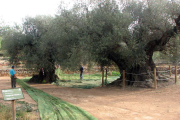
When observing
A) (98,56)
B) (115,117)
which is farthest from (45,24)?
(115,117)

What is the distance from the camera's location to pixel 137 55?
9812 mm

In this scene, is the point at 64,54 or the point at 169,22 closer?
the point at 169,22

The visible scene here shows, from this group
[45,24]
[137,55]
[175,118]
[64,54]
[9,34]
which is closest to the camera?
[175,118]

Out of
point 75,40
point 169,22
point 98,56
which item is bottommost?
point 98,56

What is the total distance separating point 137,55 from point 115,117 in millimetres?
5304

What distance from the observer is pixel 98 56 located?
10.1 metres

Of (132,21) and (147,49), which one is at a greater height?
(132,21)

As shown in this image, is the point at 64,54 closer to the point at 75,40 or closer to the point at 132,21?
the point at 75,40

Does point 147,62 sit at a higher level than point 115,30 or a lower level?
lower

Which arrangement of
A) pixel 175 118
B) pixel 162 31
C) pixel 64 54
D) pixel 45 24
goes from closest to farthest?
pixel 175 118, pixel 162 31, pixel 64 54, pixel 45 24

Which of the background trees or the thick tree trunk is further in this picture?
the thick tree trunk

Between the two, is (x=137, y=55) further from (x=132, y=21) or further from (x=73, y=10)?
(x=73, y=10)

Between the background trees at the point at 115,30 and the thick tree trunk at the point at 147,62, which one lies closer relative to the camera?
the background trees at the point at 115,30

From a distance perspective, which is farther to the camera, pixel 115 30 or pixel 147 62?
pixel 147 62
